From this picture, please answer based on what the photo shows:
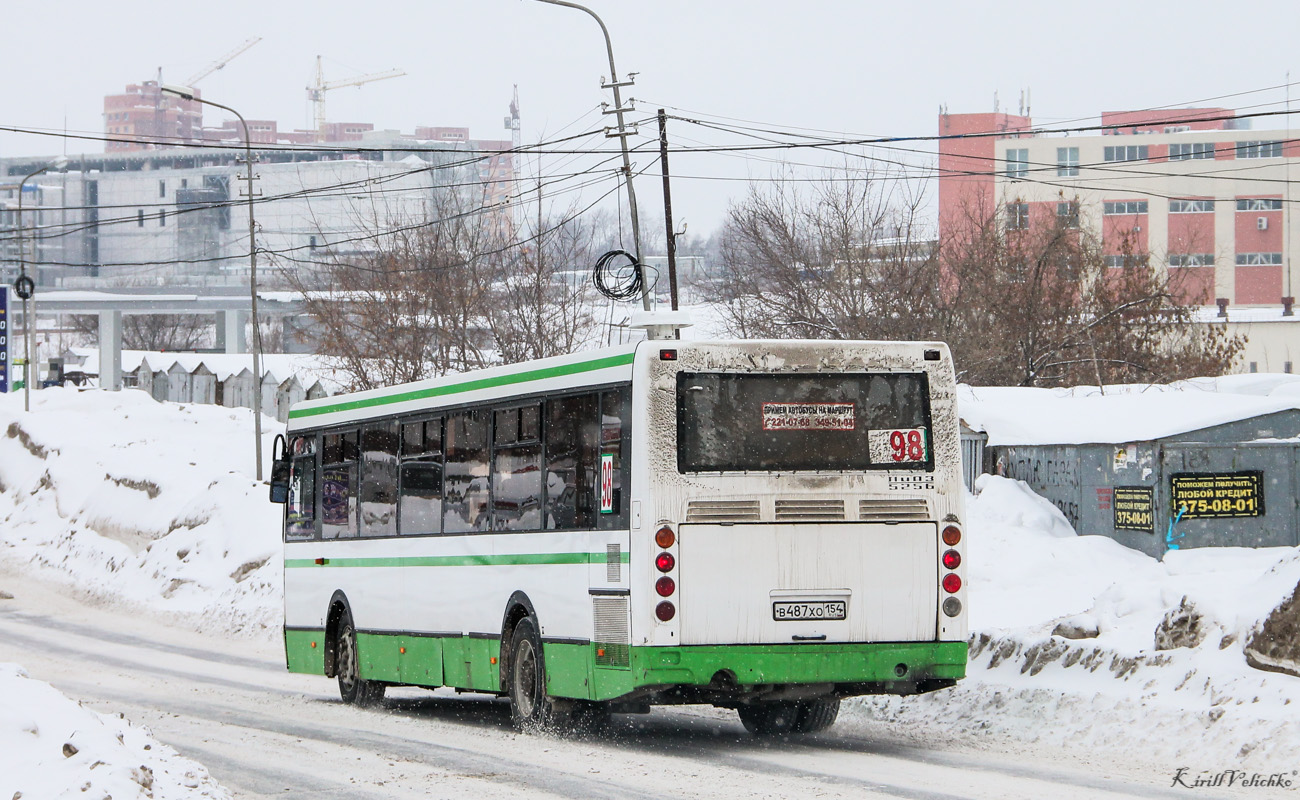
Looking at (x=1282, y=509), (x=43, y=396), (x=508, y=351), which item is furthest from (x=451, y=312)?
(x=1282, y=509)

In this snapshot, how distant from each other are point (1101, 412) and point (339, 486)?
49.1 feet

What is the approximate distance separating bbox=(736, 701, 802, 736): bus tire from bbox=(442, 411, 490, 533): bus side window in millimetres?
2609

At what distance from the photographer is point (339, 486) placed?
16.8m

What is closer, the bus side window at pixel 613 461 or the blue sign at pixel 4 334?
the bus side window at pixel 613 461

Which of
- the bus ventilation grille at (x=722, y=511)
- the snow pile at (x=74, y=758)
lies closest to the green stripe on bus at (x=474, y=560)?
the bus ventilation grille at (x=722, y=511)

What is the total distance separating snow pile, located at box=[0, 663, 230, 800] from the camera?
7773mm

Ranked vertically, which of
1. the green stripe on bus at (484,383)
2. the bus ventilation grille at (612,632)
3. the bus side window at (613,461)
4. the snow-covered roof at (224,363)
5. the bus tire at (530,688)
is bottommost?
the bus tire at (530,688)

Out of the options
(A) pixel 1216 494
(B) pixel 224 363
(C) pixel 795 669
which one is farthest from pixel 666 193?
(B) pixel 224 363

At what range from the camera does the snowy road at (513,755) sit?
379 inches

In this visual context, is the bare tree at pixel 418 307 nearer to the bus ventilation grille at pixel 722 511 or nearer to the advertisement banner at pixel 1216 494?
the advertisement banner at pixel 1216 494

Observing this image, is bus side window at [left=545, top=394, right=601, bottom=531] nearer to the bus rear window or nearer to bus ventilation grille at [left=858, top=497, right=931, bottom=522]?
the bus rear window

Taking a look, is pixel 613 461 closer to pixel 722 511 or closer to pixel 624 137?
pixel 722 511

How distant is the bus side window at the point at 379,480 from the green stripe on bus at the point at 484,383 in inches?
10.3

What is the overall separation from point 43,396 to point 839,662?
43.4 metres
